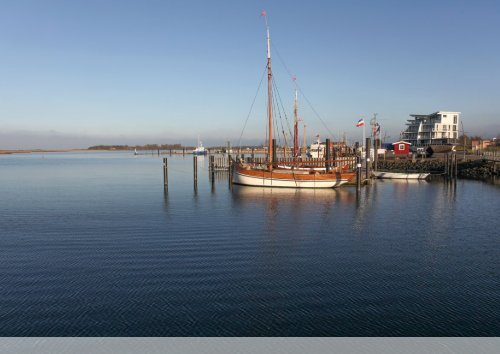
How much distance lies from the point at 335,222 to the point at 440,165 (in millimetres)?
48388

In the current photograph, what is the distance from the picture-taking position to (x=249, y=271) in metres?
14.8

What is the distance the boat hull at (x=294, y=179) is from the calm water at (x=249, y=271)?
45.0ft

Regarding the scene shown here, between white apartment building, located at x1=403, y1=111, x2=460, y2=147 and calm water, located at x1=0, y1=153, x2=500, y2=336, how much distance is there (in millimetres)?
86492

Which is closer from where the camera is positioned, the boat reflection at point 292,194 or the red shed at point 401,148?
the boat reflection at point 292,194

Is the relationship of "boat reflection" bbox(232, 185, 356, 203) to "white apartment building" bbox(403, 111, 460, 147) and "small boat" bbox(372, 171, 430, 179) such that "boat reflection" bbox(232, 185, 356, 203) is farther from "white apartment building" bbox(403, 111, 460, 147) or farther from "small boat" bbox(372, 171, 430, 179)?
"white apartment building" bbox(403, 111, 460, 147)

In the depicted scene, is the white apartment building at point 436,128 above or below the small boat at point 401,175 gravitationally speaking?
above

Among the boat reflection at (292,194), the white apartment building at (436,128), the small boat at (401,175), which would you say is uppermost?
the white apartment building at (436,128)

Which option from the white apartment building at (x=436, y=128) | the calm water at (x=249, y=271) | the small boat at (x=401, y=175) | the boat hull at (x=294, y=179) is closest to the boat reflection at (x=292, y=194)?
the boat hull at (x=294, y=179)

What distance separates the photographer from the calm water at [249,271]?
1031 cm

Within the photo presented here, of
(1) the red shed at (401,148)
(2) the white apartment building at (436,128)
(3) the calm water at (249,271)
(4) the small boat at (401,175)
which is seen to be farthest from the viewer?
(2) the white apartment building at (436,128)

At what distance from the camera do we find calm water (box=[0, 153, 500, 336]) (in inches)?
406

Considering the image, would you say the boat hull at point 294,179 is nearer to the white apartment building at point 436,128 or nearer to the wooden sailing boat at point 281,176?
the wooden sailing boat at point 281,176

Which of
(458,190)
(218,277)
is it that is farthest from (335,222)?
(458,190)

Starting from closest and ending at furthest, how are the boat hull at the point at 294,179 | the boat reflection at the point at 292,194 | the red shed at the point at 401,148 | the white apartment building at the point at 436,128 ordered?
1. the boat reflection at the point at 292,194
2. the boat hull at the point at 294,179
3. the red shed at the point at 401,148
4. the white apartment building at the point at 436,128
